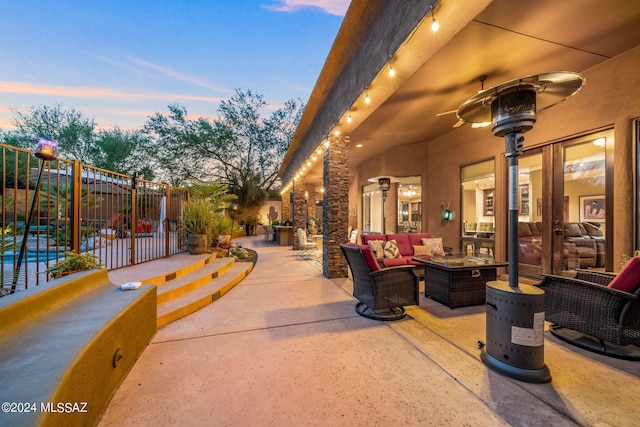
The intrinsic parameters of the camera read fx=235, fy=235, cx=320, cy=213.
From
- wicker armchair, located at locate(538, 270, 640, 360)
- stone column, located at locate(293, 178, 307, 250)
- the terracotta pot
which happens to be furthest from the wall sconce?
the terracotta pot

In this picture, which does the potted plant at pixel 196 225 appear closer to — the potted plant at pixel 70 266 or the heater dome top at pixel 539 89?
the potted plant at pixel 70 266

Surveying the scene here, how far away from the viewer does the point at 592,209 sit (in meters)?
4.86

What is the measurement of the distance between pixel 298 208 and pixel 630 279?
8843 mm

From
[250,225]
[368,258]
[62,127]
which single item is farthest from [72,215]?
[62,127]

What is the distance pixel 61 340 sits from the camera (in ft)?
4.77

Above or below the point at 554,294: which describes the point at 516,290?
above

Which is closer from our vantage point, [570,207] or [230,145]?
[570,207]

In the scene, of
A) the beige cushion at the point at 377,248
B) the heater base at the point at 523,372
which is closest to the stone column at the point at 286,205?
the beige cushion at the point at 377,248

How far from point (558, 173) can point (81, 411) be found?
6922 mm

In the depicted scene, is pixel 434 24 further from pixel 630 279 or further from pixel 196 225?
pixel 196 225

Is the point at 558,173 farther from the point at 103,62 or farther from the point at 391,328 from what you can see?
the point at 103,62

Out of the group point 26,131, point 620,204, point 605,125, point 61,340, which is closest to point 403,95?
point 605,125

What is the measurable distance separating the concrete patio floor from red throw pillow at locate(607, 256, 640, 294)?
0.68 metres

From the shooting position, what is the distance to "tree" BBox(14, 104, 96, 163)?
49.8 feet
